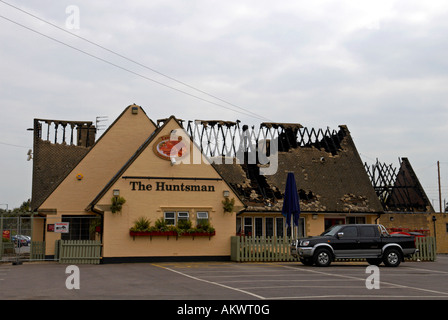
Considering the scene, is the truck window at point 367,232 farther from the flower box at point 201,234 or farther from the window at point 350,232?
the flower box at point 201,234

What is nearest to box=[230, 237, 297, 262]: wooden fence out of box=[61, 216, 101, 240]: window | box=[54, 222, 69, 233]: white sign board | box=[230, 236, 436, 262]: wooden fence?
box=[230, 236, 436, 262]: wooden fence

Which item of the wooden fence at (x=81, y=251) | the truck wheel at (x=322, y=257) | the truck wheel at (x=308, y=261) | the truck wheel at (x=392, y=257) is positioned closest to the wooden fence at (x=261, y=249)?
the truck wheel at (x=308, y=261)

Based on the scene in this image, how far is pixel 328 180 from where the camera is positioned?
35.2 meters

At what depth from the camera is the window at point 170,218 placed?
2733 cm

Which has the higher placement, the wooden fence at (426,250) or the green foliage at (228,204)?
the green foliage at (228,204)

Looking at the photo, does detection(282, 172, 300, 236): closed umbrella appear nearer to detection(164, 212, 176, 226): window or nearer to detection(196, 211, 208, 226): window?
detection(196, 211, 208, 226): window

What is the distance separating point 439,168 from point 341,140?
92.6 feet

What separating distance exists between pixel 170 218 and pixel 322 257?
27.8 feet

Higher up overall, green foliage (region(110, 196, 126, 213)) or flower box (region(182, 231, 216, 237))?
green foliage (region(110, 196, 126, 213))

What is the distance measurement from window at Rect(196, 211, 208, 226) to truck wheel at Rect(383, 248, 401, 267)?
912 cm

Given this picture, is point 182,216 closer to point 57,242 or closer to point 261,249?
point 261,249

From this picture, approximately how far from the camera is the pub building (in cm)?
2666

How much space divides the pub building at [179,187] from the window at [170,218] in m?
0.05
